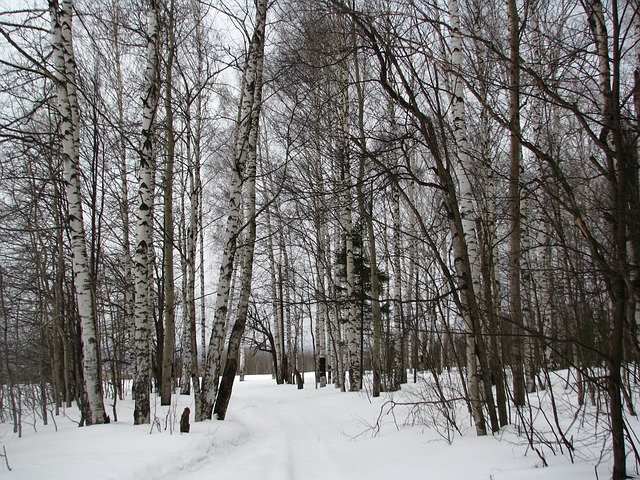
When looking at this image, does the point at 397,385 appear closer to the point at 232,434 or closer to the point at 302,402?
the point at 302,402

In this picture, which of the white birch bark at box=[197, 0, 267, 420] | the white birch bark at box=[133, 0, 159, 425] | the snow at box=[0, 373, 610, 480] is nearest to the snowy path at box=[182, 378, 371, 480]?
the snow at box=[0, 373, 610, 480]

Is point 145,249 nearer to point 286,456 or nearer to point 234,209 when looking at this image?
point 234,209

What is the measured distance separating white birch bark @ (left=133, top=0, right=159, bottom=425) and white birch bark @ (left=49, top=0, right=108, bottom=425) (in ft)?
2.14

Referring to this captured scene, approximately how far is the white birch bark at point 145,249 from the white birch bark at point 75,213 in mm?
651

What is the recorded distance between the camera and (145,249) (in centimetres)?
746

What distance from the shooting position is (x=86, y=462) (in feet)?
14.4

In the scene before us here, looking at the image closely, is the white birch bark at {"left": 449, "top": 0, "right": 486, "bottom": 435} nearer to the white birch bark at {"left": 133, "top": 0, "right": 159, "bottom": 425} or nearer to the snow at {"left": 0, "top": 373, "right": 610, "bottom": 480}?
the snow at {"left": 0, "top": 373, "right": 610, "bottom": 480}

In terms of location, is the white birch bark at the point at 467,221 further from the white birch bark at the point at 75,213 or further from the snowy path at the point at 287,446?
the white birch bark at the point at 75,213

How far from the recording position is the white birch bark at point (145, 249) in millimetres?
7320

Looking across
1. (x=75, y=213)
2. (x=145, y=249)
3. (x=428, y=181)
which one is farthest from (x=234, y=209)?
(x=428, y=181)

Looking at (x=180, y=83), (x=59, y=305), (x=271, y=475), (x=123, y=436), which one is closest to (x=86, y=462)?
(x=123, y=436)

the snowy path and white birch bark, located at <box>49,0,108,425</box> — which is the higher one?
white birch bark, located at <box>49,0,108,425</box>

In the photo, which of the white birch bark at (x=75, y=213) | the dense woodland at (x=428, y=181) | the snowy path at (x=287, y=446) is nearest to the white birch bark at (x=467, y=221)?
the dense woodland at (x=428, y=181)

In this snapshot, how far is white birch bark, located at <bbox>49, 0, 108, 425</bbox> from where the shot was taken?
258 inches
